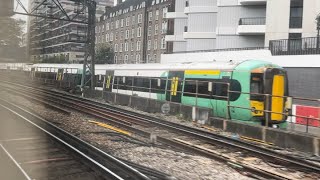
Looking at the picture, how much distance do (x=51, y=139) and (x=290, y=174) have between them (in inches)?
262

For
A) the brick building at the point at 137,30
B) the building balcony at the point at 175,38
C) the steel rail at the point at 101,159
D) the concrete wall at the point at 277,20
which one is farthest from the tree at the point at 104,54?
the steel rail at the point at 101,159

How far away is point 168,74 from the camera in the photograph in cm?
2502

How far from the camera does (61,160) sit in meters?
9.74

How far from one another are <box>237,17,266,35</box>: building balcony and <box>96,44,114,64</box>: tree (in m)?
45.5

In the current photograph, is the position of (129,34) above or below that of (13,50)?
above

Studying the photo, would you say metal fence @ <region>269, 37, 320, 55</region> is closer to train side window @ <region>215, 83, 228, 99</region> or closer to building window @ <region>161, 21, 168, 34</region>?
train side window @ <region>215, 83, 228, 99</region>

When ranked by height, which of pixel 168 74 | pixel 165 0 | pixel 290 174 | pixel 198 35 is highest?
pixel 165 0

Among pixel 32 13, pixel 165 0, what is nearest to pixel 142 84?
pixel 32 13

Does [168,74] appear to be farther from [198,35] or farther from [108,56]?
[108,56]

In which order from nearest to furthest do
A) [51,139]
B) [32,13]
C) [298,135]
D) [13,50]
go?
[13,50]
[32,13]
[51,139]
[298,135]

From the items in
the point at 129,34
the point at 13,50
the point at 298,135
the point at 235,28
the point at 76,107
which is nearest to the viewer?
the point at 13,50

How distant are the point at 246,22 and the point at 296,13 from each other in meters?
5.41

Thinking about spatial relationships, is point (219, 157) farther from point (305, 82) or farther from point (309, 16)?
point (309, 16)

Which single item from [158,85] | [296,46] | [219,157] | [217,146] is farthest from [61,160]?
[296,46]
